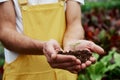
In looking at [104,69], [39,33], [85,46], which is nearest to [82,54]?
[85,46]

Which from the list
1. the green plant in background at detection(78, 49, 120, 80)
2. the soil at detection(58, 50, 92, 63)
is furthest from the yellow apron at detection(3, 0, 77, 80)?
the green plant in background at detection(78, 49, 120, 80)

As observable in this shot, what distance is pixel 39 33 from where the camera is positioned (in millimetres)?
3035

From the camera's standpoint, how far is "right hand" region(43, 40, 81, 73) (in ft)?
8.66

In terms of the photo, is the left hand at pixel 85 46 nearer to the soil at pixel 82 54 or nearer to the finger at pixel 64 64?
the soil at pixel 82 54

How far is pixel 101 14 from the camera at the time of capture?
7.98 metres

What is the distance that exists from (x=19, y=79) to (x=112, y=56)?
209 centimetres

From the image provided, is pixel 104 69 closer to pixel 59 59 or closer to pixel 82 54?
pixel 82 54

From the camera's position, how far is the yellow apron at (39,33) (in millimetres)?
3031

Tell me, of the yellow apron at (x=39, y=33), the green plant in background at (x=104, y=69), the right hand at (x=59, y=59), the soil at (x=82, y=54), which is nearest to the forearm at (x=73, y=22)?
the yellow apron at (x=39, y=33)

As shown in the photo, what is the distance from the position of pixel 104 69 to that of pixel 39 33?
1785mm

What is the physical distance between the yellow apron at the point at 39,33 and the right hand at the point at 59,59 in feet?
1.00

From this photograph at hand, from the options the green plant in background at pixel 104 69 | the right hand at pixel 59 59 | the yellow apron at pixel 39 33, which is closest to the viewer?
the right hand at pixel 59 59

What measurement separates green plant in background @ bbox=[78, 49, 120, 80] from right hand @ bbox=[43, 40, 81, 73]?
185 centimetres

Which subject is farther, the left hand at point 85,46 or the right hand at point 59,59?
the left hand at point 85,46
